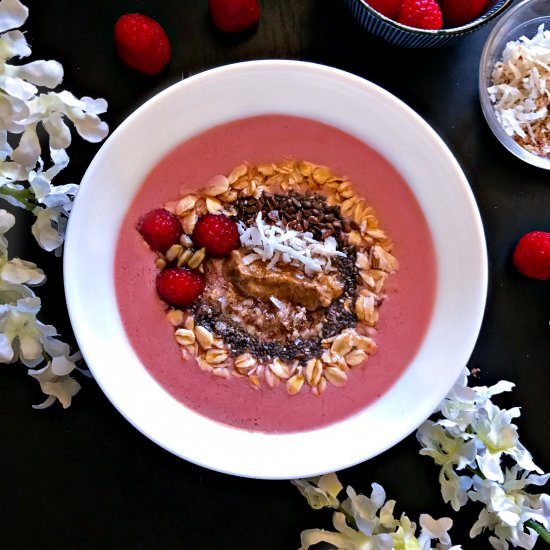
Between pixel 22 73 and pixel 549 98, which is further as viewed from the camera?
pixel 549 98

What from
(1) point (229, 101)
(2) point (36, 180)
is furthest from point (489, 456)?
(2) point (36, 180)

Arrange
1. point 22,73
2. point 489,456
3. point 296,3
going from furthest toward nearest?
point 296,3 → point 489,456 → point 22,73

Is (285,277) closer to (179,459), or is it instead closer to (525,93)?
(179,459)

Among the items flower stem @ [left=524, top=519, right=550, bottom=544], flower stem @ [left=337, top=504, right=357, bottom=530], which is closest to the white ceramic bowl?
flower stem @ [left=337, top=504, right=357, bottom=530]

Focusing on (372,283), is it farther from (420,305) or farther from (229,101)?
(229,101)

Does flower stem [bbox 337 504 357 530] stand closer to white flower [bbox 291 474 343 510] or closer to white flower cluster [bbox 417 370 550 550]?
white flower [bbox 291 474 343 510]

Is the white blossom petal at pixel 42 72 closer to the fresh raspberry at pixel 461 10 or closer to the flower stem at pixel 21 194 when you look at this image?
the flower stem at pixel 21 194

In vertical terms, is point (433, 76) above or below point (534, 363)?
above
